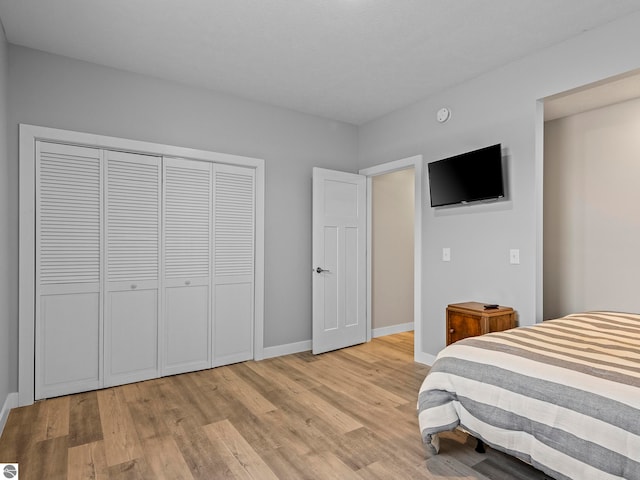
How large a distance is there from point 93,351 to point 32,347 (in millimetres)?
406

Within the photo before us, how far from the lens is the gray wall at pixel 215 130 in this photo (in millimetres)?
2842

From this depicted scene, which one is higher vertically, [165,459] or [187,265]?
[187,265]

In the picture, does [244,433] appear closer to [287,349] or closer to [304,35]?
[287,349]

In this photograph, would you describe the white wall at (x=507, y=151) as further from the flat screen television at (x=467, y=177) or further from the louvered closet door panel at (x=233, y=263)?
the louvered closet door panel at (x=233, y=263)

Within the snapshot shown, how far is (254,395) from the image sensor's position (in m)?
2.98

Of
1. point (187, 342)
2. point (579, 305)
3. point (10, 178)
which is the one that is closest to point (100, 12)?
point (10, 178)

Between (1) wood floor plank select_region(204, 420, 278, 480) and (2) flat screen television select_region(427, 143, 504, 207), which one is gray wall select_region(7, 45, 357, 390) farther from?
(1) wood floor plank select_region(204, 420, 278, 480)

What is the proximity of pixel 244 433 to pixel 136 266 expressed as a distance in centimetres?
173

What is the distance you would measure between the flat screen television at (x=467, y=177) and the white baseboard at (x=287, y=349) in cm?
204

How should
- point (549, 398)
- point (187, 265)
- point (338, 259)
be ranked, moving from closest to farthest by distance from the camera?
point (549, 398) < point (187, 265) < point (338, 259)

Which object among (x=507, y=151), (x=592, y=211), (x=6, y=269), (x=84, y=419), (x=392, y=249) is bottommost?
(x=84, y=419)

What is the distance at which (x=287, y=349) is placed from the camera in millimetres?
4090
